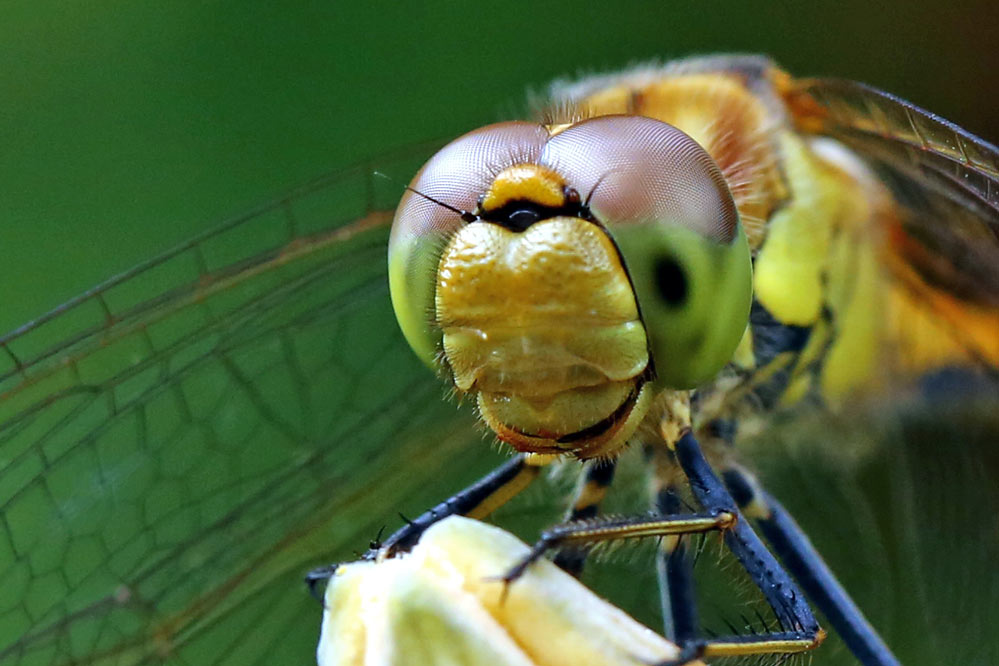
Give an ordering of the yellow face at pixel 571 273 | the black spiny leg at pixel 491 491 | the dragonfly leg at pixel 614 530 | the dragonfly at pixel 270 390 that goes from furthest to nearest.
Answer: the dragonfly at pixel 270 390 < the black spiny leg at pixel 491 491 < the yellow face at pixel 571 273 < the dragonfly leg at pixel 614 530

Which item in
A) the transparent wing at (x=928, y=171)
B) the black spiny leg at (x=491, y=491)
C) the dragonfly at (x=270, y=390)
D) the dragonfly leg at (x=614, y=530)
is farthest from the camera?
the dragonfly at (x=270, y=390)

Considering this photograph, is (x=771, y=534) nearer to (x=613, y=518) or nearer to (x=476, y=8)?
(x=613, y=518)

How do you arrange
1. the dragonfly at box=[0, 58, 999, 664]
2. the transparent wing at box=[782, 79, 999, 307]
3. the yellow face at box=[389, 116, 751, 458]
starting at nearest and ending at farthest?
the yellow face at box=[389, 116, 751, 458], the transparent wing at box=[782, 79, 999, 307], the dragonfly at box=[0, 58, 999, 664]

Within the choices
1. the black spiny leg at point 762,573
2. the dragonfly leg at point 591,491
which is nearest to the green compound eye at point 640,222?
the black spiny leg at point 762,573

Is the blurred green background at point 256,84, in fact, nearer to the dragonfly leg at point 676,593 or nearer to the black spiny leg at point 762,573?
the dragonfly leg at point 676,593

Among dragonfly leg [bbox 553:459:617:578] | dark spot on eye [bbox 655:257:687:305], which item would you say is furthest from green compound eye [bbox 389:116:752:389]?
dragonfly leg [bbox 553:459:617:578]

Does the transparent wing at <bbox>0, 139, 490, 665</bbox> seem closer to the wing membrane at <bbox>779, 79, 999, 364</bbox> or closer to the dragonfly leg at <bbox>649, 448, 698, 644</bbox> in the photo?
the dragonfly leg at <bbox>649, 448, 698, 644</bbox>
